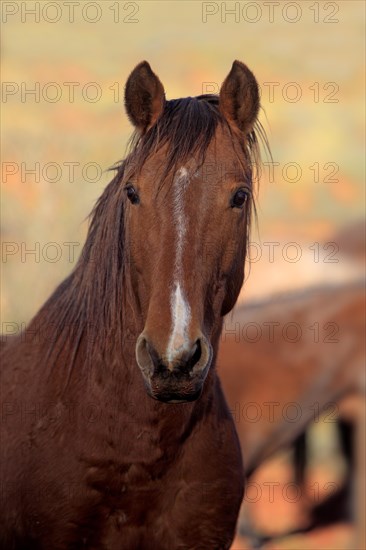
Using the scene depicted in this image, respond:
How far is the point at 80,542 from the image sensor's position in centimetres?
313

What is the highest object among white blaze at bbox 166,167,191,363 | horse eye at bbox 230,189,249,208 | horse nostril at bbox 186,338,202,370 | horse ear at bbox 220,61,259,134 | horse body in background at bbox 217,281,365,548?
horse ear at bbox 220,61,259,134

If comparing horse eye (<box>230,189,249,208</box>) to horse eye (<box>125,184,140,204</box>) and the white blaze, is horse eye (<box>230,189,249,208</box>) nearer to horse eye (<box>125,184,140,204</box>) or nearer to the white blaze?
the white blaze

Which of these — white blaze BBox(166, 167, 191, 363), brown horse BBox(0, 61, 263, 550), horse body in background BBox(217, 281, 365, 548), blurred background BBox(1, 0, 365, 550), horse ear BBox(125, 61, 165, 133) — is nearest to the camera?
white blaze BBox(166, 167, 191, 363)

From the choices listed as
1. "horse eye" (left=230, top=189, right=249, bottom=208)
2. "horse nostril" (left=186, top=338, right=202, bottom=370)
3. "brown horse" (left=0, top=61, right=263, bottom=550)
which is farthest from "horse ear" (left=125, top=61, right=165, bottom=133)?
"horse nostril" (left=186, top=338, right=202, bottom=370)

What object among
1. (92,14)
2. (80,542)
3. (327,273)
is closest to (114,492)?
(80,542)

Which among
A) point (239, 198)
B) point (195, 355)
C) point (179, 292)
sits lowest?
point (195, 355)

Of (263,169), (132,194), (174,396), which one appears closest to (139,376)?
(174,396)

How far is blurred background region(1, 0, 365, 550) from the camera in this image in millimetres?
7289

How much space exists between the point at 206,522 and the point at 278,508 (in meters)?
5.59

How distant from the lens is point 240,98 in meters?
3.24

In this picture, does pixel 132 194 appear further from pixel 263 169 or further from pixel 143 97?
pixel 263 169

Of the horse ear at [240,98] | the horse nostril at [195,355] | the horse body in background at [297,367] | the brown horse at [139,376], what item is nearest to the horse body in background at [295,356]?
the horse body in background at [297,367]

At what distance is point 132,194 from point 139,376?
63 centimetres

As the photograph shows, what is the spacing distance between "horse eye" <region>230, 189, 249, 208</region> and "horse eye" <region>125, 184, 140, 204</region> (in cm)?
30
